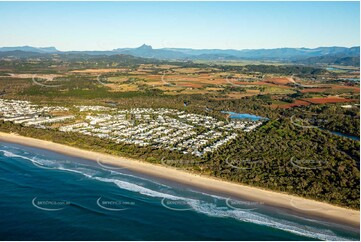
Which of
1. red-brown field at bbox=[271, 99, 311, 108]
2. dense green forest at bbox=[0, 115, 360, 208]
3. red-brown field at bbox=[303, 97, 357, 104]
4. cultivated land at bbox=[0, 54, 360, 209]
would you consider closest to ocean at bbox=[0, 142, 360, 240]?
dense green forest at bbox=[0, 115, 360, 208]

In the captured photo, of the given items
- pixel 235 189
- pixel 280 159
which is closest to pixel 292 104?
pixel 280 159

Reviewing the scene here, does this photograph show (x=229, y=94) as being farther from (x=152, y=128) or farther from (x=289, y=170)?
(x=289, y=170)

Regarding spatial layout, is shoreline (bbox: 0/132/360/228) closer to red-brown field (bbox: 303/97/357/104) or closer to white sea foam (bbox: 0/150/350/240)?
white sea foam (bbox: 0/150/350/240)

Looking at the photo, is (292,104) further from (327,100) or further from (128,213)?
(128,213)

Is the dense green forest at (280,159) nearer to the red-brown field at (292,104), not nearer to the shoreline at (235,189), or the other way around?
the shoreline at (235,189)

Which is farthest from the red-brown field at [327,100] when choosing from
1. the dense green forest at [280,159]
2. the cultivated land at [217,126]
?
the dense green forest at [280,159]

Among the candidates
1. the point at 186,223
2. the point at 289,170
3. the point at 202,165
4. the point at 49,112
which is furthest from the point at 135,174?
the point at 49,112
